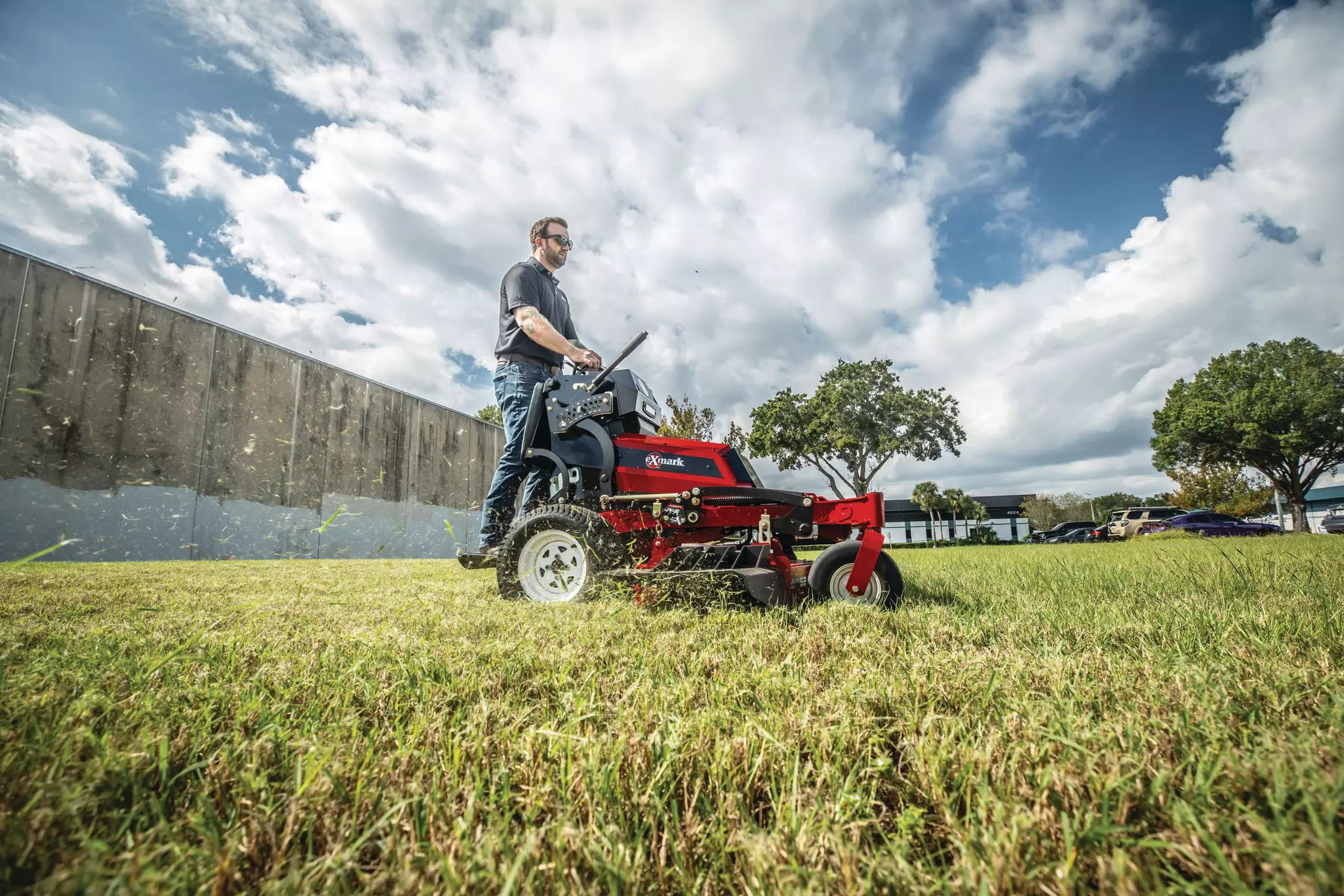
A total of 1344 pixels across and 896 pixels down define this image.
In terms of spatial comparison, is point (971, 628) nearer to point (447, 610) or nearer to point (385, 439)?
point (447, 610)

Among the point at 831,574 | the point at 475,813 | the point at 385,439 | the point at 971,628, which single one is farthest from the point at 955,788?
the point at 385,439

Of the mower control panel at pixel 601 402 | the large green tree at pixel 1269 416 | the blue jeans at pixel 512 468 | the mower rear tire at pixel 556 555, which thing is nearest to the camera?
the mower rear tire at pixel 556 555

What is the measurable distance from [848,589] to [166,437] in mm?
13927

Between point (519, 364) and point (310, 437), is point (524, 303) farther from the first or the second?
point (310, 437)

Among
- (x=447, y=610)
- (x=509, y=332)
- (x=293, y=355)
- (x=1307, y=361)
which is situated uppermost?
(x=1307, y=361)

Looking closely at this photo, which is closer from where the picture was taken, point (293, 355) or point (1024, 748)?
point (1024, 748)

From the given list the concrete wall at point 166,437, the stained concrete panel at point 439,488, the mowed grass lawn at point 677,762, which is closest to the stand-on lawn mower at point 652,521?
the mowed grass lawn at point 677,762

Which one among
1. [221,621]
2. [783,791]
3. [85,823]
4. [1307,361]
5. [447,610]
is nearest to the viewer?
[85,823]

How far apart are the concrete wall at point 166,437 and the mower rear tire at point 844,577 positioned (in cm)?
699

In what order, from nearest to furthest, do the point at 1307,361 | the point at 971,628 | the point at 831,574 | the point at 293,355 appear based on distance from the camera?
the point at 971,628
the point at 831,574
the point at 293,355
the point at 1307,361

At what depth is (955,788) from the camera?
1.08 m

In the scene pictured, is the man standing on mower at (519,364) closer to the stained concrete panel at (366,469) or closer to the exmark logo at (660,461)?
the exmark logo at (660,461)

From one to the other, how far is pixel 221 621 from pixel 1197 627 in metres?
4.25

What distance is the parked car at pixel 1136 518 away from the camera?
3119cm
